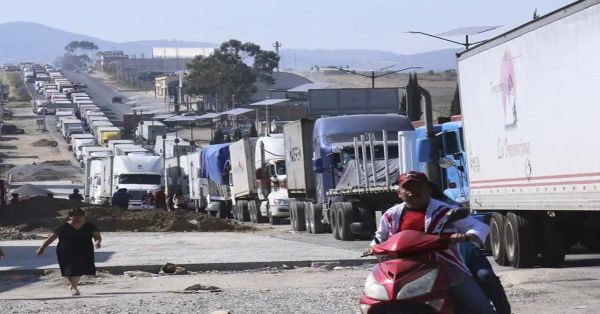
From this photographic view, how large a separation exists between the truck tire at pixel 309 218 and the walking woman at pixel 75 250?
17.4 meters

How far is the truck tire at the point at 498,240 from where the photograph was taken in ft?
65.9

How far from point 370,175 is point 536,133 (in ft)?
38.2

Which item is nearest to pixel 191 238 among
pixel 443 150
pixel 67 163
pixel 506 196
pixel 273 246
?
pixel 273 246

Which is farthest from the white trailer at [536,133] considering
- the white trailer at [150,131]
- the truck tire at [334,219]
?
the white trailer at [150,131]

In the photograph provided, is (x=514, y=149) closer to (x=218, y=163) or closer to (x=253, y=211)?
(x=253, y=211)

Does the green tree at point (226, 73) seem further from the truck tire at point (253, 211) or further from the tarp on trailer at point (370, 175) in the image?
the tarp on trailer at point (370, 175)

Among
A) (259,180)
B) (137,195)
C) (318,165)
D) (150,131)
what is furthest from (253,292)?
(150,131)

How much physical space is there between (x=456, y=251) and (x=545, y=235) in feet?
35.3

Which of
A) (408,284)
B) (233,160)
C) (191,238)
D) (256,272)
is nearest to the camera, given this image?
(408,284)

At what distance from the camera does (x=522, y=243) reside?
19.2 meters

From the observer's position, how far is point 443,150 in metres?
23.2

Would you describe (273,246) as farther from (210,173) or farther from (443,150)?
(210,173)

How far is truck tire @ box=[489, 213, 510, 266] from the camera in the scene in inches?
790

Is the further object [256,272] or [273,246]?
[273,246]
